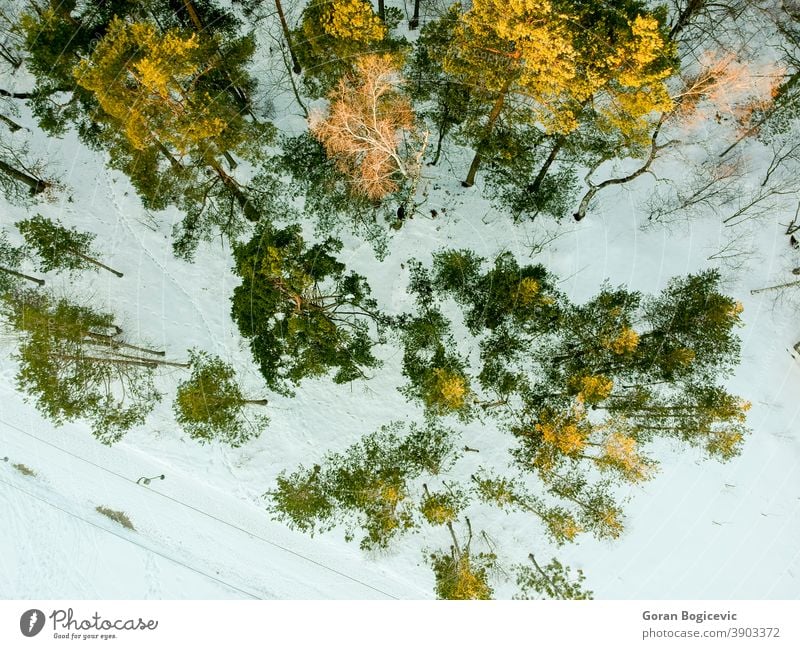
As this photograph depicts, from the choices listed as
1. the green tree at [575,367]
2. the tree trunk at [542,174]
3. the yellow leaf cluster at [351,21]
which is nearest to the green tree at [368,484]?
the green tree at [575,367]


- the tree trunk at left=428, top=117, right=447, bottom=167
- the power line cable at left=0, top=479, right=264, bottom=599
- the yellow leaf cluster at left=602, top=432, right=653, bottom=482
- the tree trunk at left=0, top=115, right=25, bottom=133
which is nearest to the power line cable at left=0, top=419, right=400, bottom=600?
the power line cable at left=0, top=479, right=264, bottom=599

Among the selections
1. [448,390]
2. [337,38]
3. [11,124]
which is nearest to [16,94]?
[11,124]

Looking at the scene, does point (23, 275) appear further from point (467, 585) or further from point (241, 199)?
point (467, 585)

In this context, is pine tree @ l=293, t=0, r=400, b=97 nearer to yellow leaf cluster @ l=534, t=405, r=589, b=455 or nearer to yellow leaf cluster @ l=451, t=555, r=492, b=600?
yellow leaf cluster @ l=534, t=405, r=589, b=455

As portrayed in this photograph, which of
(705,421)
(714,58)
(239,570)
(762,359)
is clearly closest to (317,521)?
(239,570)
